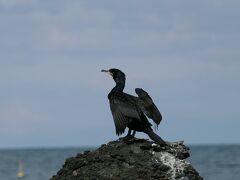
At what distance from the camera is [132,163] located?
11.2m

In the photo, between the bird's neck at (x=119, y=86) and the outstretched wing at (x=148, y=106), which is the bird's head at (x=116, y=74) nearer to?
the bird's neck at (x=119, y=86)

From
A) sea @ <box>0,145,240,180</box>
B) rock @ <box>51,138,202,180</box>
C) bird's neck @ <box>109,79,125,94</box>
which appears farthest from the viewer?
sea @ <box>0,145,240,180</box>

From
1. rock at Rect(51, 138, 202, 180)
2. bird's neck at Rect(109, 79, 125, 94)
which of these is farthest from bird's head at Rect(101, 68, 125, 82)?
rock at Rect(51, 138, 202, 180)

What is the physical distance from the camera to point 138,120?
41.7ft

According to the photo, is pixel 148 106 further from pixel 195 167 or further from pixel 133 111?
pixel 195 167

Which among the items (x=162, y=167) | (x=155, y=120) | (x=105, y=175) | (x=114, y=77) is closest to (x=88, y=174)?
(x=105, y=175)

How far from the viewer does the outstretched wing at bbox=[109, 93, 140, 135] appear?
1276 centimetres

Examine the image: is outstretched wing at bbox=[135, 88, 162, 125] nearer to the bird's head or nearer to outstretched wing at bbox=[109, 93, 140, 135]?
outstretched wing at bbox=[109, 93, 140, 135]

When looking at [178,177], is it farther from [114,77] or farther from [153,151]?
[114,77]

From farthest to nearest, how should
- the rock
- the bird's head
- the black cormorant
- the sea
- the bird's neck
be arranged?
the sea < the bird's head < the bird's neck < the black cormorant < the rock

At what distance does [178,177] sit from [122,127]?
1973 mm

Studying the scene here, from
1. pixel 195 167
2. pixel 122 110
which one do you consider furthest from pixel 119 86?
pixel 195 167

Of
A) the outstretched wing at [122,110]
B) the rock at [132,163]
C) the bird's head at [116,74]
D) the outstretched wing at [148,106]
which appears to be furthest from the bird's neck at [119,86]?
the rock at [132,163]

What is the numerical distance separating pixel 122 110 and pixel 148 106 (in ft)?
1.40
